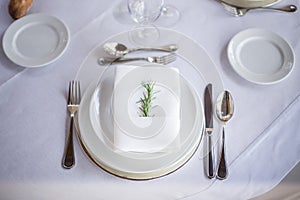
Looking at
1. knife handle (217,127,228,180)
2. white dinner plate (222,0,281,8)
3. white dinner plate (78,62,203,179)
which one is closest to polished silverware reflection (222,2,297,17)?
white dinner plate (222,0,281,8)

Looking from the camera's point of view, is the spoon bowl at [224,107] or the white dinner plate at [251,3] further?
the white dinner plate at [251,3]

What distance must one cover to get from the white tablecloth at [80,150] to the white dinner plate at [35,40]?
17 mm

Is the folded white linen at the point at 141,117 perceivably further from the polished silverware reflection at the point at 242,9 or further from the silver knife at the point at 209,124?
the polished silverware reflection at the point at 242,9

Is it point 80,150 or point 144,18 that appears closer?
point 80,150

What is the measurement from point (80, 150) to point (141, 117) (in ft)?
0.43

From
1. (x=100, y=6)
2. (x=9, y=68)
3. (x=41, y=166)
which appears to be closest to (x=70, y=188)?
(x=41, y=166)

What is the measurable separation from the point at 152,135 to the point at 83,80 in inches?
7.9

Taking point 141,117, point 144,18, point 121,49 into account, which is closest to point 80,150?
point 141,117

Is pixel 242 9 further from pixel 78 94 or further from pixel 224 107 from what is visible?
pixel 78 94

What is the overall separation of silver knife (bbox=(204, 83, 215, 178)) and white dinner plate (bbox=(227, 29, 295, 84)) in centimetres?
9

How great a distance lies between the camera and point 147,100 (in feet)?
2.18

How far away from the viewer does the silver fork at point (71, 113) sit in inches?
26.7

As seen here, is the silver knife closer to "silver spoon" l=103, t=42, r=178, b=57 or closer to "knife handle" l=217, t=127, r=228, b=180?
"knife handle" l=217, t=127, r=228, b=180

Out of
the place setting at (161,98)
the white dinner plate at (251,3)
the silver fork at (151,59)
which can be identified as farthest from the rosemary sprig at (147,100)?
the white dinner plate at (251,3)
